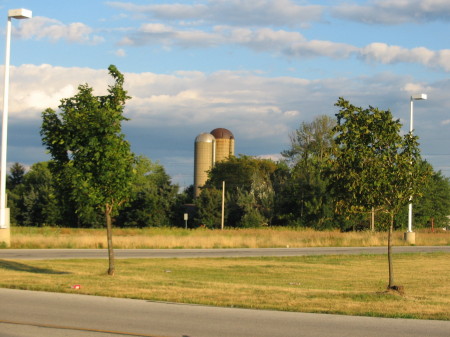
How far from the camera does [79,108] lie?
17328 mm

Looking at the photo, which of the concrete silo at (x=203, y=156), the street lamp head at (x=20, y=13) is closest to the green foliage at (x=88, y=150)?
the street lamp head at (x=20, y=13)

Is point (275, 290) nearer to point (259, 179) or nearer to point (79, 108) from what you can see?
point (79, 108)

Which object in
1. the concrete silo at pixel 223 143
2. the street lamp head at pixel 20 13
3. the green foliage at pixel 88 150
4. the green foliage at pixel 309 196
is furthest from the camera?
the concrete silo at pixel 223 143

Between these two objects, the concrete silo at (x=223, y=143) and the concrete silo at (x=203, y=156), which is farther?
the concrete silo at (x=223, y=143)

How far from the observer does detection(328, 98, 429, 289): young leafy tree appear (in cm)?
1563

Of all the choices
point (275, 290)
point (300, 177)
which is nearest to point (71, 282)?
point (275, 290)

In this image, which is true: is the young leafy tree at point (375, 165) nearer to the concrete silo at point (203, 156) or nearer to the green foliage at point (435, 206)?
the green foliage at point (435, 206)

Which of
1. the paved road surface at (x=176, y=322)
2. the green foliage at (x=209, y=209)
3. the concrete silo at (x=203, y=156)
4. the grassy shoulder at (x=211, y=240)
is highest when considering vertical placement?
the concrete silo at (x=203, y=156)

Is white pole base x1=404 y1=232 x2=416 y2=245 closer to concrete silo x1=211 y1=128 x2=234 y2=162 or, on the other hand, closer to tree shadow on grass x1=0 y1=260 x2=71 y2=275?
tree shadow on grass x1=0 y1=260 x2=71 y2=275

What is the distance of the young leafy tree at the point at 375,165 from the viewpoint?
615 inches

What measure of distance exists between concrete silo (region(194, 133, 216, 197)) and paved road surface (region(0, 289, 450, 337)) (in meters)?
87.1

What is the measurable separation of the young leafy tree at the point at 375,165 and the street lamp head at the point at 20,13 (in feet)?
48.6

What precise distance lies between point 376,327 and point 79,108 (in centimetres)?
1023

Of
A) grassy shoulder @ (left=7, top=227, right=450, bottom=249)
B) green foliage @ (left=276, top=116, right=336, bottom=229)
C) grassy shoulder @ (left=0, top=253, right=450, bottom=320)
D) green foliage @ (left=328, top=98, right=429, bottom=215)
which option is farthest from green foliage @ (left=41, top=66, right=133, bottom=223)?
green foliage @ (left=276, top=116, right=336, bottom=229)
